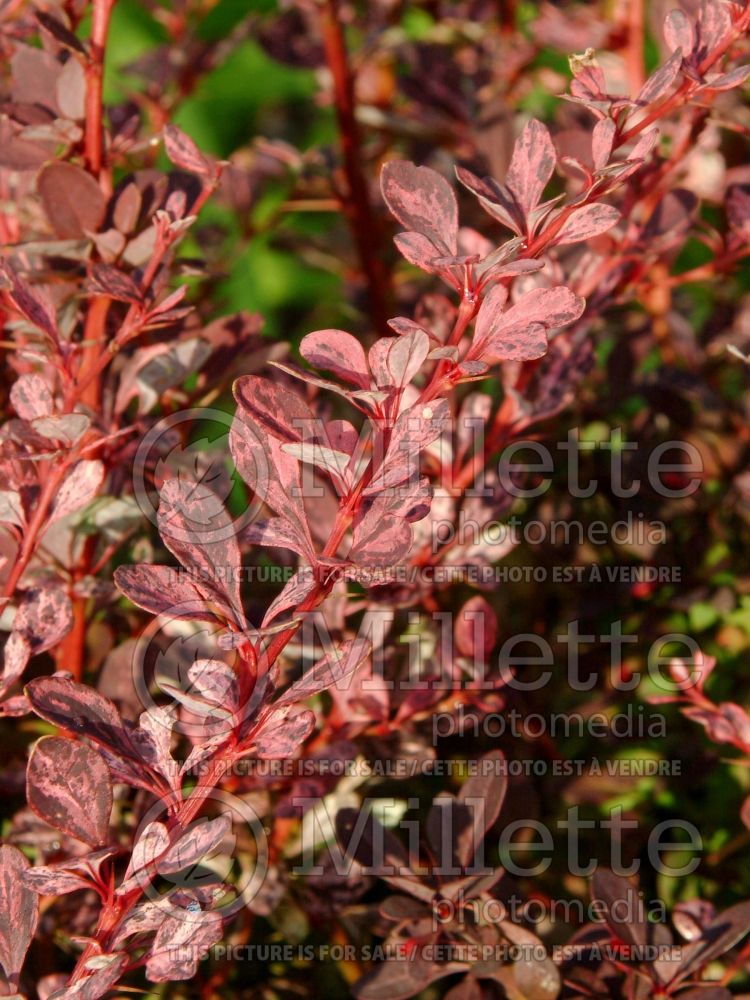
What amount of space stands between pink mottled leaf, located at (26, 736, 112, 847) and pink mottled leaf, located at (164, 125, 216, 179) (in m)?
0.34

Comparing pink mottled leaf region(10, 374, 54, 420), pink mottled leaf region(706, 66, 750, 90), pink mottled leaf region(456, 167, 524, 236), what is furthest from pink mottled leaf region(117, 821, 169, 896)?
pink mottled leaf region(706, 66, 750, 90)

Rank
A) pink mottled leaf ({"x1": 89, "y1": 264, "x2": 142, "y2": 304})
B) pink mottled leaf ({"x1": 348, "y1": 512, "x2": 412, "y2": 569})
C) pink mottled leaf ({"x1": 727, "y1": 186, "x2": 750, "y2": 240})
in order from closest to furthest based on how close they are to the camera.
→ pink mottled leaf ({"x1": 348, "y1": 512, "x2": 412, "y2": 569}), pink mottled leaf ({"x1": 89, "y1": 264, "x2": 142, "y2": 304}), pink mottled leaf ({"x1": 727, "y1": 186, "x2": 750, "y2": 240})

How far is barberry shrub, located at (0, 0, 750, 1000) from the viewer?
0.49 meters

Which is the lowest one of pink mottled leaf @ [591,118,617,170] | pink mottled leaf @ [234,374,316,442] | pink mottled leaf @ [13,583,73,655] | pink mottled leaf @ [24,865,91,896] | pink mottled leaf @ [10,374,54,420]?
pink mottled leaf @ [24,865,91,896]

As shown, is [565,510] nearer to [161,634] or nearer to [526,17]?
[161,634]

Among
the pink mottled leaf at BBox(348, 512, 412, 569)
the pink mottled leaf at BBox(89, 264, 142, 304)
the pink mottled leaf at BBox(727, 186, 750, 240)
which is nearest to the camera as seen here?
the pink mottled leaf at BBox(348, 512, 412, 569)

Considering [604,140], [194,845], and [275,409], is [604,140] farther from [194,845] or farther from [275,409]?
Answer: [194,845]

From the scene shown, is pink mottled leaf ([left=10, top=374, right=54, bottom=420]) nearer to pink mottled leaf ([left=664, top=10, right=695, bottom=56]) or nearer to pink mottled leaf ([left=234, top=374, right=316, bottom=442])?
pink mottled leaf ([left=234, top=374, right=316, bottom=442])

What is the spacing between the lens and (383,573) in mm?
482

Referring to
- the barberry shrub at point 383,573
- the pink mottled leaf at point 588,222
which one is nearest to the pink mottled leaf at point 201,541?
the barberry shrub at point 383,573

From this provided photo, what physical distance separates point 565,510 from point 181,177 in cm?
39

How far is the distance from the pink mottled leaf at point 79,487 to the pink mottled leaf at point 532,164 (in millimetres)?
261

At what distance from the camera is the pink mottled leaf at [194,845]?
1.55 ft

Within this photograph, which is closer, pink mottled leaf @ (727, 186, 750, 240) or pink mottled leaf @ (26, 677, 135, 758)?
pink mottled leaf @ (26, 677, 135, 758)
